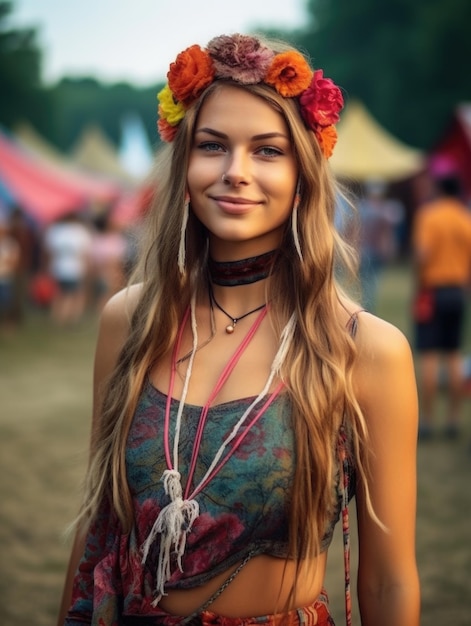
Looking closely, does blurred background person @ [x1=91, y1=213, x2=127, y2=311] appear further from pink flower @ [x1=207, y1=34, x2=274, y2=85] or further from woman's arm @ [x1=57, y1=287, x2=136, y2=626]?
pink flower @ [x1=207, y1=34, x2=274, y2=85]

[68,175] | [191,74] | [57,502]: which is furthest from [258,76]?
[68,175]

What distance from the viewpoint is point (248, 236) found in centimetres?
193

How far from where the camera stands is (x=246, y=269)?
205 centimetres

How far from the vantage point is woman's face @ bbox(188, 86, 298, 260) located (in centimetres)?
190

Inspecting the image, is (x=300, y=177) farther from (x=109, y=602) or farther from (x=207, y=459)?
(x=109, y=602)

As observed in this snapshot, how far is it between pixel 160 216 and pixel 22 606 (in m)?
2.77

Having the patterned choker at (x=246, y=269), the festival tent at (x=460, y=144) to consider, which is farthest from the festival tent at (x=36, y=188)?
the patterned choker at (x=246, y=269)

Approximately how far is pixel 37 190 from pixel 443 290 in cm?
1127

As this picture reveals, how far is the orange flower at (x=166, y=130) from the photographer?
6.74ft

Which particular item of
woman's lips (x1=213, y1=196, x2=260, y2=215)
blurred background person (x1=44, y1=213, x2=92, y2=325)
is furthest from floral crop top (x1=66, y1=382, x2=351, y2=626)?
blurred background person (x1=44, y1=213, x2=92, y2=325)

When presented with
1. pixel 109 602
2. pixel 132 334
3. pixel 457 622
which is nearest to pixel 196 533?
pixel 109 602

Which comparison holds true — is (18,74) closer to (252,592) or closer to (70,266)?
(70,266)

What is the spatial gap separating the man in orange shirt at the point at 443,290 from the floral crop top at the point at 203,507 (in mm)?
5301

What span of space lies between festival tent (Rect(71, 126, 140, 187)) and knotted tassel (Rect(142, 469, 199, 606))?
2978 centimetres
